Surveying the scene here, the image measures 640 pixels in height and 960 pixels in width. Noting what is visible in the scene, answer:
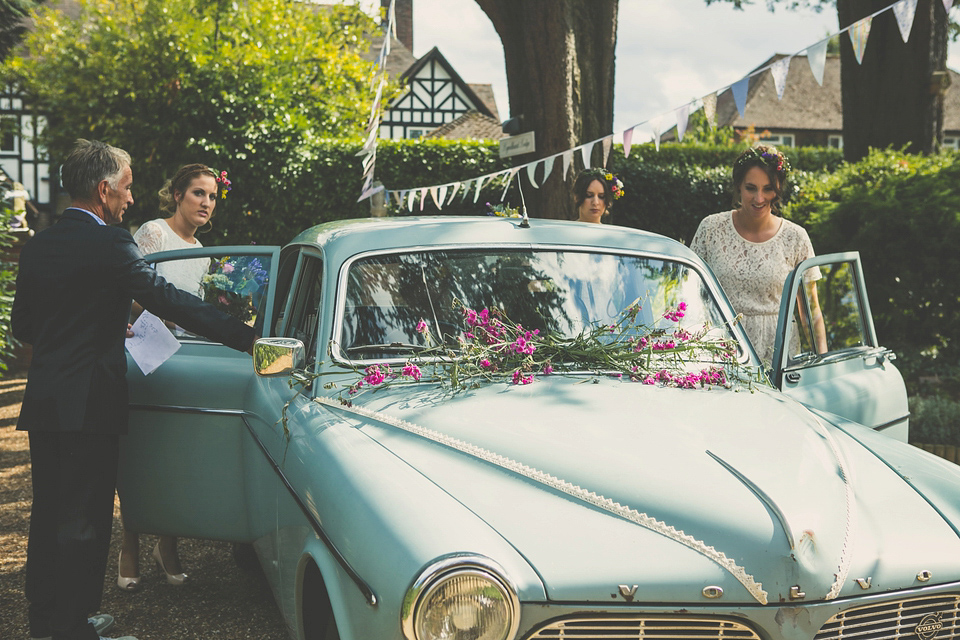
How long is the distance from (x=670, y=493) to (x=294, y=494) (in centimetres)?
119

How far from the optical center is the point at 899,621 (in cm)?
223

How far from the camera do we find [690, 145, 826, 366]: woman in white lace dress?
4645mm

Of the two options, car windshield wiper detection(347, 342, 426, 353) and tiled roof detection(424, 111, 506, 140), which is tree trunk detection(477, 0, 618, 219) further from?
tiled roof detection(424, 111, 506, 140)

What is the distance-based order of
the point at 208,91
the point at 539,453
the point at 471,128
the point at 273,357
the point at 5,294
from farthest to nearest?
1. the point at 471,128
2. the point at 208,91
3. the point at 5,294
4. the point at 273,357
5. the point at 539,453

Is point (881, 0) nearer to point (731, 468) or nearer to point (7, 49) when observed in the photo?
point (731, 468)

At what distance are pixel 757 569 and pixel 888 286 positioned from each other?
651cm

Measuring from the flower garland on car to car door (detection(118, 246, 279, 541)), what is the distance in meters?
0.87

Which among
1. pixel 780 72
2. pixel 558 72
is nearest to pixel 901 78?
pixel 558 72

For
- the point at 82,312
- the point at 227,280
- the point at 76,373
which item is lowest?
the point at 76,373

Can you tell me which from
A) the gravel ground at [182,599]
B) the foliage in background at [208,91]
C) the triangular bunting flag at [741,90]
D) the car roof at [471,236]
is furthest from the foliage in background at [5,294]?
the triangular bunting flag at [741,90]

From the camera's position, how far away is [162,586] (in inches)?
188

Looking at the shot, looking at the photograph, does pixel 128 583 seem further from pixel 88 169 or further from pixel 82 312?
pixel 88 169

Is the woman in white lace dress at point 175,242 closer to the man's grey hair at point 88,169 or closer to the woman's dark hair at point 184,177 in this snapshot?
the woman's dark hair at point 184,177

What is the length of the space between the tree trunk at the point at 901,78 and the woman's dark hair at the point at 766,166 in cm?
1010
